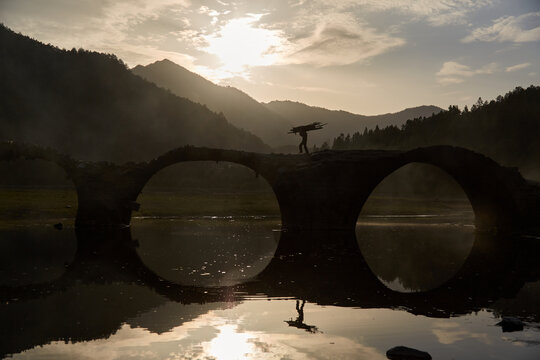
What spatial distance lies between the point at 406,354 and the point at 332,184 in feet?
76.0

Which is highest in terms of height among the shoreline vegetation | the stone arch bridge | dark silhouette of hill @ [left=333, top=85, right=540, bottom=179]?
dark silhouette of hill @ [left=333, top=85, right=540, bottom=179]

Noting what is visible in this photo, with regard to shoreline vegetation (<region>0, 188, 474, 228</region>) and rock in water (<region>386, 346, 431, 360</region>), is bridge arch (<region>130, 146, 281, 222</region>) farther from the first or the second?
rock in water (<region>386, 346, 431, 360</region>)

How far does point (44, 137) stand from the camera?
114250mm

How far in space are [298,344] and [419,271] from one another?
9.83m

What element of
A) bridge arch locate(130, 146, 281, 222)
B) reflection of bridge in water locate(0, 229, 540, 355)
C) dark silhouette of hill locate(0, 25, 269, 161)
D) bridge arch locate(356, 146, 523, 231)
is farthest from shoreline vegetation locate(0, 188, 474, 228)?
dark silhouette of hill locate(0, 25, 269, 161)

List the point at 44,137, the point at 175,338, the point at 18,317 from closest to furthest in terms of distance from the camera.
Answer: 1. the point at 175,338
2. the point at 18,317
3. the point at 44,137

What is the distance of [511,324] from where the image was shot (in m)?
10.8

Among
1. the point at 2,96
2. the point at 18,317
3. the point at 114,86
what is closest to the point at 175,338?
the point at 18,317

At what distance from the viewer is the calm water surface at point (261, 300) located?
948 cm

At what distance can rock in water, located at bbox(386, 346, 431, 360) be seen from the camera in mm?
8681

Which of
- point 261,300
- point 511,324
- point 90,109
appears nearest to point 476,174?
point 511,324

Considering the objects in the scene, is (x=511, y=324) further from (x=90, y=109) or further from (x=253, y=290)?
(x=90, y=109)

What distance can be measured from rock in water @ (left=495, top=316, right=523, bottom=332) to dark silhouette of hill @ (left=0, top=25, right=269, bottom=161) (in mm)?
113997

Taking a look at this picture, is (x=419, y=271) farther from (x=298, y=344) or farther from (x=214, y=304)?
(x=298, y=344)
